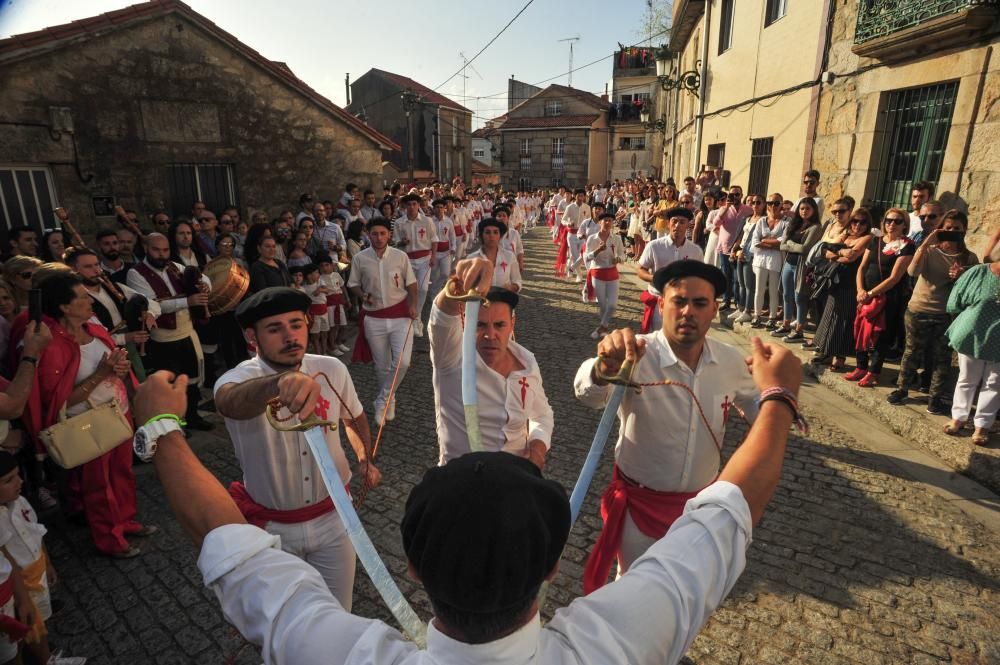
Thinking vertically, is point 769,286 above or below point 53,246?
below

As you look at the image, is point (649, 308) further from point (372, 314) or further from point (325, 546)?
point (325, 546)

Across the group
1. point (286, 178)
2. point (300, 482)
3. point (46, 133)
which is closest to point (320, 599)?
point (300, 482)

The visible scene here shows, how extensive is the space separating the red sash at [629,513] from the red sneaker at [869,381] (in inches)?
210

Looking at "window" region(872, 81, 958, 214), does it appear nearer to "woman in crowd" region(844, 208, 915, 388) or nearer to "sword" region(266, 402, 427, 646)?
"woman in crowd" region(844, 208, 915, 388)

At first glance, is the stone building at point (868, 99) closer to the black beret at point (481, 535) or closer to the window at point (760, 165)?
the window at point (760, 165)

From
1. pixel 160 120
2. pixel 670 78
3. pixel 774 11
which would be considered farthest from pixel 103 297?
pixel 670 78

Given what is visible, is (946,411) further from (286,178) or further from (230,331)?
(286,178)

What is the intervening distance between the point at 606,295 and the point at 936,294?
189 inches

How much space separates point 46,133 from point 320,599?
10747mm

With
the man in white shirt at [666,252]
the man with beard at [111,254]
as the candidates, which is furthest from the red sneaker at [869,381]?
the man with beard at [111,254]

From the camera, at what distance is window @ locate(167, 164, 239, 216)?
1065cm

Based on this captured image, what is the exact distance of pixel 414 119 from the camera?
42.7m

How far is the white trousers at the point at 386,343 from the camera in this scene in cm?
671

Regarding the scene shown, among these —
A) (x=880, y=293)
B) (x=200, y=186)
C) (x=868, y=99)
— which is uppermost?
(x=868, y=99)
